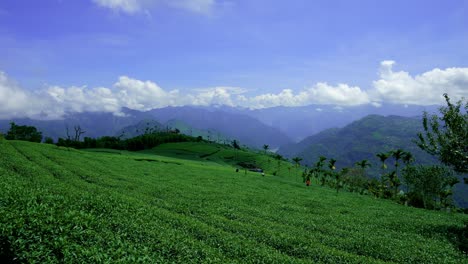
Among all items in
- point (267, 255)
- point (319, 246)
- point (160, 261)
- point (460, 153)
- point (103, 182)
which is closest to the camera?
point (160, 261)

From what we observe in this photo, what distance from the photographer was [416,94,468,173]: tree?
32750 millimetres

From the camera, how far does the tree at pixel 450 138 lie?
107ft

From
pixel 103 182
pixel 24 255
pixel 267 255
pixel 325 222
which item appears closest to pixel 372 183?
pixel 325 222

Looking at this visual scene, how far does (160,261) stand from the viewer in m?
16.8

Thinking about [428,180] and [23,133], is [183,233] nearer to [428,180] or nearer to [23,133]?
[428,180]

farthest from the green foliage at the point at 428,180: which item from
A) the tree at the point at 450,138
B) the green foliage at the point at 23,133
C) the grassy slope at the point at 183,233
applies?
the green foliage at the point at 23,133

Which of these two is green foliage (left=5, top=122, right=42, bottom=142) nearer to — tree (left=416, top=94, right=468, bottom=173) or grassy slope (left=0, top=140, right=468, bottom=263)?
grassy slope (left=0, top=140, right=468, bottom=263)

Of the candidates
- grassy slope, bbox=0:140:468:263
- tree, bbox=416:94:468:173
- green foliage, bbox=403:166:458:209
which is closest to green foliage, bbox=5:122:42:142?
grassy slope, bbox=0:140:468:263

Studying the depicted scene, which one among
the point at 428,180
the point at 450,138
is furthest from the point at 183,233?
the point at 428,180

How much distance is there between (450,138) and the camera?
110 ft

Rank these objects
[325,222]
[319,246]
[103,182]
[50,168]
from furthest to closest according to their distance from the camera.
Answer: [50,168]
[103,182]
[325,222]
[319,246]

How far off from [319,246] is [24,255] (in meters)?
19.0

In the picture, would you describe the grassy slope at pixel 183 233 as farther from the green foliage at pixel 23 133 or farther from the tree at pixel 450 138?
the green foliage at pixel 23 133

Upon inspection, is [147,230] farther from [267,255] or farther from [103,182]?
[103,182]
